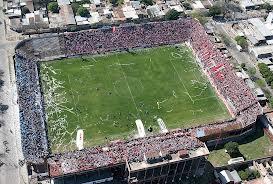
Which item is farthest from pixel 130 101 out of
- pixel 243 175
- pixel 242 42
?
pixel 242 42

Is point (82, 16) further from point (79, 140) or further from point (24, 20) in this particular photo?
point (79, 140)

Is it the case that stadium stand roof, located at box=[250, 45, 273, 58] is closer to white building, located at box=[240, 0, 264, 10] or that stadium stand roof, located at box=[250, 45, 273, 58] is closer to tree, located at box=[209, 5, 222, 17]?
tree, located at box=[209, 5, 222, 17]

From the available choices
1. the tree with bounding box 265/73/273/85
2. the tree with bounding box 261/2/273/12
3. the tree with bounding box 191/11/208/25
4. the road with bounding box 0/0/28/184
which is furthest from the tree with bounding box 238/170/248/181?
the tree with bounding box 261/2/273/12

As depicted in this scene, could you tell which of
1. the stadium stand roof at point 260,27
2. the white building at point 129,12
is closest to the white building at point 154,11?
the white building at point 129,12

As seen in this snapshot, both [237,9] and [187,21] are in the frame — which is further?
[237,9]

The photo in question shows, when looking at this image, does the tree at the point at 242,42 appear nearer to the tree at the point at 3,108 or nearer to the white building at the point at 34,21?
the white building at the point at 34,21

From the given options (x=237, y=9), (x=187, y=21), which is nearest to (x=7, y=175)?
(x=187, y=21)
